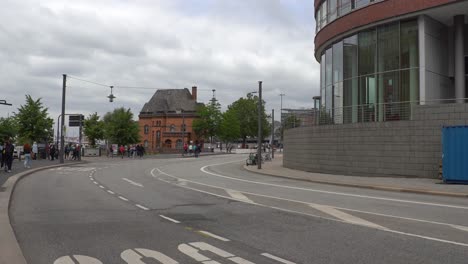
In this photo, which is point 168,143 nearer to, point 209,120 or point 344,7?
point 209,120

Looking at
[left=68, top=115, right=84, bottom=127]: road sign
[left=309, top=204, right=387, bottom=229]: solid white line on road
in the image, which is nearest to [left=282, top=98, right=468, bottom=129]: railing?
[left=309, top=204, right=387, bottom=229]: solid white line on road

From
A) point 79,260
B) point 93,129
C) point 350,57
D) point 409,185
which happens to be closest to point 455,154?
point 409,185

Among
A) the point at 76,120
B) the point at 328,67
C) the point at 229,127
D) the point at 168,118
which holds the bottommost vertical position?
the point at 76,120

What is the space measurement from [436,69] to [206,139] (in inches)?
3356

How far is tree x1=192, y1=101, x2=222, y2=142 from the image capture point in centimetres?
10175

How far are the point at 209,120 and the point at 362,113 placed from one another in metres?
77.0

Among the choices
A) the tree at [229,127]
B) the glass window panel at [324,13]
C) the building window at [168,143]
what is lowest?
the building window at [168,143]

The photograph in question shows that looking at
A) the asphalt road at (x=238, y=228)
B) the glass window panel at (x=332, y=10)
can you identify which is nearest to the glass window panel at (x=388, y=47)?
the glass window panel at (x=332, y=10)

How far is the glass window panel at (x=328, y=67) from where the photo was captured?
30.4m

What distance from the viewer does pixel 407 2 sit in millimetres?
24141

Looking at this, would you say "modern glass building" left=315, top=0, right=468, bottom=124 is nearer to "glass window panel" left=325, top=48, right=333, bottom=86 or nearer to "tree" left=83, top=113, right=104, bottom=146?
"glass window panel" left=325, top=48, right=333, bottom=86

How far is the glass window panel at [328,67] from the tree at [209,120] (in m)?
70.8

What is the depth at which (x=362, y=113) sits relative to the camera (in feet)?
85.1

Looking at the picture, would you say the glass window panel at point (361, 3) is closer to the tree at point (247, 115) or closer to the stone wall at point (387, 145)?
the stone wall at point (387, 145)
